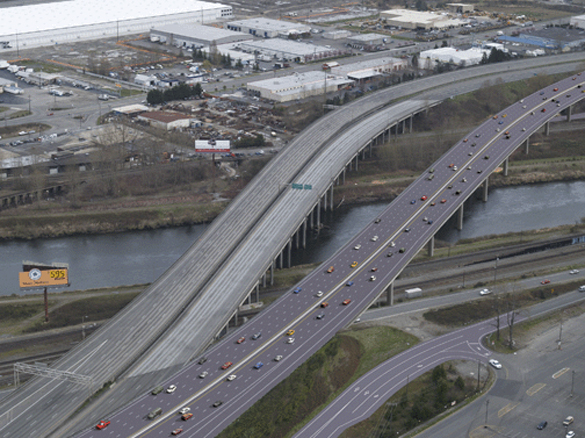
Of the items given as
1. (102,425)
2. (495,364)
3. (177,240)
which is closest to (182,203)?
(177,240)

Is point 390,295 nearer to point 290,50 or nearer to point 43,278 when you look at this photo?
point 43,278

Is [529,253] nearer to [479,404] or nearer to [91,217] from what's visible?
[479,404]

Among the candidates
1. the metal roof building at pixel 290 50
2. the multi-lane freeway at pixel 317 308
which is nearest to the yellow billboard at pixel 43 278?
the multi-lane freeway at pixel 317 308

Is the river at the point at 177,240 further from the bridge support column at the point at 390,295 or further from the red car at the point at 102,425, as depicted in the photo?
the red car at the point at 102,425

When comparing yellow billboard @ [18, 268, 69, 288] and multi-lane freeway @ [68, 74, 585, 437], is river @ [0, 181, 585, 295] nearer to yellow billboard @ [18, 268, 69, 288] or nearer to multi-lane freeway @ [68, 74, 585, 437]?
multi-lane freeway @ [68, 74, 585, 437]

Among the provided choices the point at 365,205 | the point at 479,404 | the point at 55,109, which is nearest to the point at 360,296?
the point at 479,404

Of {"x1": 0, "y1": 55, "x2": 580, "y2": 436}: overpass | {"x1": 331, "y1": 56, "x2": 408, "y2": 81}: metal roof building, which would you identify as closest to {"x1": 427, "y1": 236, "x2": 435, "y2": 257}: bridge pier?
{"x1": 0, "y1": 55, "x2": 580, "y2": 436}: overpass
